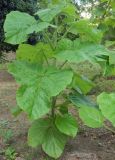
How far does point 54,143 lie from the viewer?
106 inches

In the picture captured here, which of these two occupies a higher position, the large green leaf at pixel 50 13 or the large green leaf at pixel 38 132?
the large green leaf at pixel 50 13

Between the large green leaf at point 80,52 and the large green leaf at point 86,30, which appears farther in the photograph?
the large green leaf at point 86,30

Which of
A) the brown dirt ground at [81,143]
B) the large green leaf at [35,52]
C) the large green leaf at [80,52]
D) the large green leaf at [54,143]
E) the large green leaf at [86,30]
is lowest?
the brown dirt ground at [81,143]

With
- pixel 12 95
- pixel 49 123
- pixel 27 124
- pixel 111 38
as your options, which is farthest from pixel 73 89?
pixel 12 95

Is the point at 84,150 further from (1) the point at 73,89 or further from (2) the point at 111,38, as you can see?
(2) the point at 111,38

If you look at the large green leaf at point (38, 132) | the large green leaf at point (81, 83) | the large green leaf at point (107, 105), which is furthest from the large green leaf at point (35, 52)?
the large green leaf at point (107, 105)

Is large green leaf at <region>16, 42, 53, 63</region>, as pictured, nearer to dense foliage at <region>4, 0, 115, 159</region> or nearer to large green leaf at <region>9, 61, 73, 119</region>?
dense foliage at <region>4, 0, 115, 159</region>

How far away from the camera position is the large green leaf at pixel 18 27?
8.64 feet

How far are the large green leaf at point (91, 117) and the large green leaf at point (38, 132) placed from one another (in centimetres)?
38

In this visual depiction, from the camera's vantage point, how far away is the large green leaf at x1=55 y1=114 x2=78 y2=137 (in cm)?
260

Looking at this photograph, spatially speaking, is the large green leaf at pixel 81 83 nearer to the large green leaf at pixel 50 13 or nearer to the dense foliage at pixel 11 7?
the large green leaf at pixel 50 13

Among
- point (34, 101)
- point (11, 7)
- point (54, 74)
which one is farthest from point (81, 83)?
point (11, 7)

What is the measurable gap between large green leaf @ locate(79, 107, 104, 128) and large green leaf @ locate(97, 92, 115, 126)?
0.57ft

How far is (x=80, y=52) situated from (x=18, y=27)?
46cm
